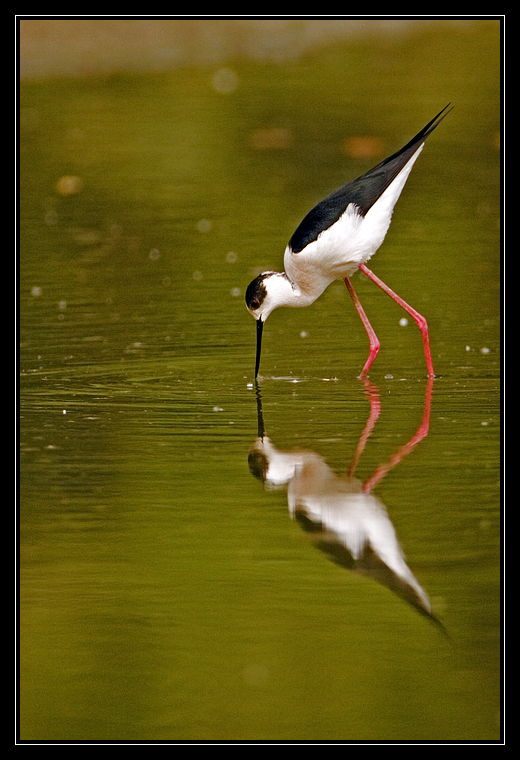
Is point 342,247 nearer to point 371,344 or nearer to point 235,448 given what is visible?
point 371,344

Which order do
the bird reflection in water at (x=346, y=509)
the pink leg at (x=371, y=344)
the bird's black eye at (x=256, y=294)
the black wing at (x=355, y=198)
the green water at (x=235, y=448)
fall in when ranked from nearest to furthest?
the green water at (x=235, y=448), the bird reflection in water at (x=346, y=509), the pink leg at (x=371, y=344), the black wing at (x=355, y=198), the bird's black eye at (x=256, y=294)

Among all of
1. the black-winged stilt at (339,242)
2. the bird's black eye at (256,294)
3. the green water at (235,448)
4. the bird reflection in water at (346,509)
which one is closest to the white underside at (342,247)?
the black-winged stilt at (339,242)

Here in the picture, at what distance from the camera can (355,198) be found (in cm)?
776

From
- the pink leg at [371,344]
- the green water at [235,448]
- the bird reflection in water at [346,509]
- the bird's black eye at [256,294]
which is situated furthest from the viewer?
the bird's black eye at [256,294]

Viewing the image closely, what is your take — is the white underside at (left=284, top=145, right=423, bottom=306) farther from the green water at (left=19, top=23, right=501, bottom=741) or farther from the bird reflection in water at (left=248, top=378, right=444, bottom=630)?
the bird reflection in water at (left=248, top=378, right=444, bottom=630)

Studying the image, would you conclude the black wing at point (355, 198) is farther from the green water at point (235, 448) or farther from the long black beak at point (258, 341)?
the green water at point (235, 448)

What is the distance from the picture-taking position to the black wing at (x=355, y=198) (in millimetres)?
7668

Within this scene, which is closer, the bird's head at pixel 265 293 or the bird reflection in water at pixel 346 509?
the bird reflection in water at pixel 346 509

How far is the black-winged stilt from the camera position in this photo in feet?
25.2

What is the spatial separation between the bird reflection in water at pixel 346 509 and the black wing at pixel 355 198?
67.2 inches

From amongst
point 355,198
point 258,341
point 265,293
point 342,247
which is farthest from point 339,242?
point 258,341

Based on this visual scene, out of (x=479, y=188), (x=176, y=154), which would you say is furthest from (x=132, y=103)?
(x=479, y=188)

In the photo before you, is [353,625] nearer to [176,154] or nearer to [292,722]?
[292,722]
